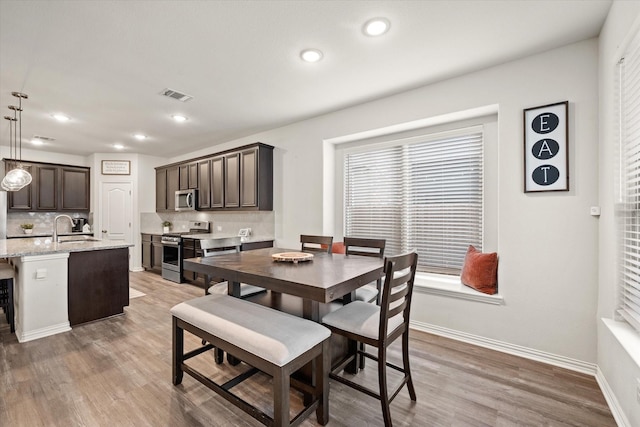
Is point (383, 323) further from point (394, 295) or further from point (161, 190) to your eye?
point (161, 190)

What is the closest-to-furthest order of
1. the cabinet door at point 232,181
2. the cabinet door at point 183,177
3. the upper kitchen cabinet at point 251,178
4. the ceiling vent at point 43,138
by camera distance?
the upper kitchen cabinet at point 251,178, the cabinet door at point 232,181, the ceiling vent at point 43,138, the cabinet door at point 183,177

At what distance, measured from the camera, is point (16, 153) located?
5.61 m

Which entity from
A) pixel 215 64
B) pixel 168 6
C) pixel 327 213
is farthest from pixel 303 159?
pixel 168 6

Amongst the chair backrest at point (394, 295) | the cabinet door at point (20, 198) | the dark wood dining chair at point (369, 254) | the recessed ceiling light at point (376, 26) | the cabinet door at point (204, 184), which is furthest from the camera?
the cabinet door at point (20, 198)

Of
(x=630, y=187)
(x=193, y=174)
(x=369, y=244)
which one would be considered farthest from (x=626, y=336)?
(x=193, y=174)

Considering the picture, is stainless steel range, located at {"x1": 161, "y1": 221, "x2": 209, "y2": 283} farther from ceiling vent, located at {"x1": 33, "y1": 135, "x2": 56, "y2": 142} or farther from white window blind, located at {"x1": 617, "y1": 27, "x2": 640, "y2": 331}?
white window blind, located at {"x1": 617, "y1": 27, "x2": 640, "y2": 331}

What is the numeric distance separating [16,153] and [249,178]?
16.5 feet

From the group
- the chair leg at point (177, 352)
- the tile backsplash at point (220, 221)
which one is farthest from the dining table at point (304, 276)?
the tile backsplash at point (220, 221)

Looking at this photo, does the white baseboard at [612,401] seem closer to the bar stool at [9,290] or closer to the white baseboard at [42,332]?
the white baseboard at [42,332]

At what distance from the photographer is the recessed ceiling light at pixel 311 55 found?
242 centimetres

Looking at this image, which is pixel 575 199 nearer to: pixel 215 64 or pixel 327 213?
pixel 327 213

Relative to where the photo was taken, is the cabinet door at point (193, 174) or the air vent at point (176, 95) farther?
the cabinet door at point (193, 174)

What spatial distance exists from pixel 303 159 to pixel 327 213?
893mm

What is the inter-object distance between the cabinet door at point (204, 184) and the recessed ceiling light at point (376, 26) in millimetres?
3965
